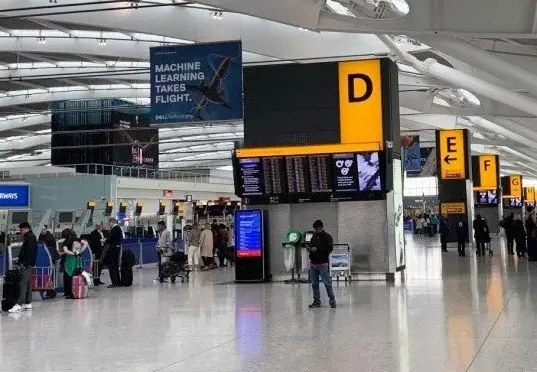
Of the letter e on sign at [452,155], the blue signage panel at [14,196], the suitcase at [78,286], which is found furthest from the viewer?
the letter e on sign at [452,155]

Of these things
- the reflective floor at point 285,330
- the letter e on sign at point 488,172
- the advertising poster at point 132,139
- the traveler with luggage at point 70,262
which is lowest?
A: the reflective floor at point 285,330

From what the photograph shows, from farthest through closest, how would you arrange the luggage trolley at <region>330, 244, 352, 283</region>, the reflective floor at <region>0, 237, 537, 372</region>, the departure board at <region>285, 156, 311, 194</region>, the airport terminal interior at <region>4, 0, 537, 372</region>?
the departure board at <region>285, 156, 311, 194</region>, the luggage trolley at <region>330, 244, 352, 283</region>, the airport terminal interior at <region>4, 0, 537, 372</region>, the reflective floor at <region>0, 237, 537, 372</region>

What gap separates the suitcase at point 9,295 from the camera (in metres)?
14.4

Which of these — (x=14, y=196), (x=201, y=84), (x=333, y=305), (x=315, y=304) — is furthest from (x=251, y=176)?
(x=14, y=196)

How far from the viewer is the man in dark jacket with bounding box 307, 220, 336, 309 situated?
13.4m

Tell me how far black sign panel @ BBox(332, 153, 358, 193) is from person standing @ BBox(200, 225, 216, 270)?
8.43 meters

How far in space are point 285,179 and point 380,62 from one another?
366cm

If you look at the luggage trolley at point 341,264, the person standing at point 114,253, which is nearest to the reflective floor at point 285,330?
the luggage trolley at point 341,264

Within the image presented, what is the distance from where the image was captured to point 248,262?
1978 centimetres

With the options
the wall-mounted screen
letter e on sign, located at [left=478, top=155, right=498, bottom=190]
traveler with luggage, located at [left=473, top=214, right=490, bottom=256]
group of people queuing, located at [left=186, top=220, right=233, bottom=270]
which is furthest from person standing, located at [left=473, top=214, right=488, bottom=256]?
letter e on sign, located at [left=478, top=155, right=498, bottom=190]

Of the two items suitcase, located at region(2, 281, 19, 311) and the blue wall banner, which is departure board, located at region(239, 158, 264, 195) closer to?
the blue wall banner

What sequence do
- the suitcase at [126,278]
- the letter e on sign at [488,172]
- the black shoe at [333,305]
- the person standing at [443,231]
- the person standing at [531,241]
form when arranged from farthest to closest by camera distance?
the letter e on sign at [488,172] → the person standing at [443,231] → the person standing at [531,241] → the suitcase at [126,278] → the black shoe at [333,305]

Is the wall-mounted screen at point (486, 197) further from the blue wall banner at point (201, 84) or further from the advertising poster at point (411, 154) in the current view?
the blue wall banner at point (201, 84)

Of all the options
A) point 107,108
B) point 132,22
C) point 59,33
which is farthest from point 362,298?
point 107,108
